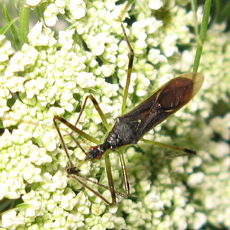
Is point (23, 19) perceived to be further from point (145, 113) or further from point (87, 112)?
point (145, 113)

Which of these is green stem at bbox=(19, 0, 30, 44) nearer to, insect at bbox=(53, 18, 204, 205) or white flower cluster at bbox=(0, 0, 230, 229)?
white flower cluster at bbox=(0, 0, 230, 229)

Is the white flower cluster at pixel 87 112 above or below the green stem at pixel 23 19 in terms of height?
below

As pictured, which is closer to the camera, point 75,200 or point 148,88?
point 75,200

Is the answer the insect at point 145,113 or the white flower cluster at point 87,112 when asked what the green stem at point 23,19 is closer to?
the white flower cluster at point 87,112

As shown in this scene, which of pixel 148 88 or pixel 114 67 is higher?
pixel 114 67

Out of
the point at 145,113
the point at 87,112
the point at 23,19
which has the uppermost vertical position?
the point at 23,19

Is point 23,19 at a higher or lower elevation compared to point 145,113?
higher

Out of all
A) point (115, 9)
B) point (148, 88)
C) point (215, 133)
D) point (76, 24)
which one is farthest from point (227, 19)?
point (76, 24)

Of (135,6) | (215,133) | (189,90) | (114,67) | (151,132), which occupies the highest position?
(135,6)

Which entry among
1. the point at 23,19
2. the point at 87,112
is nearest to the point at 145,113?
the point at 87,112

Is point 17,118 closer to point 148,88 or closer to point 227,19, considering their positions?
point 148,88

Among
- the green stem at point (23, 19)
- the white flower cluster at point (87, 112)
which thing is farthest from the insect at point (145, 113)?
the green stem at point (23, 19)
